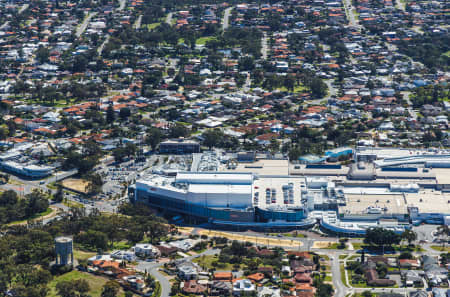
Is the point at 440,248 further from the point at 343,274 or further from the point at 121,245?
the point at 121,245

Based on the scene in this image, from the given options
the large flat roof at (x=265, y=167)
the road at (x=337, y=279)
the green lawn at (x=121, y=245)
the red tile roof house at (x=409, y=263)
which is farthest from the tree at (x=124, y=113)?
the red tile roof house at (x=409, y=263)

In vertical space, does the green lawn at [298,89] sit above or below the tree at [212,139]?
below

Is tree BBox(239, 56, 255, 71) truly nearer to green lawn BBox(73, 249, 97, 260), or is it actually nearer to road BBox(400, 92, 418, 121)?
road BBox(400, 92, 418, 121)

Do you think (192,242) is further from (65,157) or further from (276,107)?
(276,107)

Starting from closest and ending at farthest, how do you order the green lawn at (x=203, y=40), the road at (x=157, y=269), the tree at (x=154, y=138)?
the road at (x=157, y=269) → the tree at (x=154, y=138) → the green lawn at (x=203, y=40)

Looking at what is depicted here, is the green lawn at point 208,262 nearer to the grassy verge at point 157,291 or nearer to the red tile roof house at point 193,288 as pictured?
the red tile roof house at point 193,288

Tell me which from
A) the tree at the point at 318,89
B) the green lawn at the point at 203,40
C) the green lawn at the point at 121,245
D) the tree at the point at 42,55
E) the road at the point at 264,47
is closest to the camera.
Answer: the green lawn at the point at 121,245

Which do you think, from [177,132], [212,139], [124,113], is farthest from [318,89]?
[124,113]
